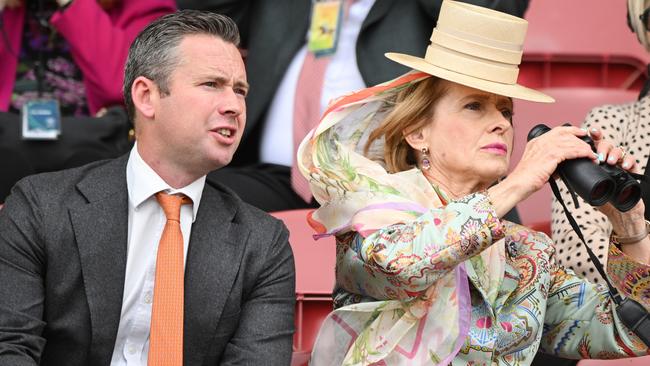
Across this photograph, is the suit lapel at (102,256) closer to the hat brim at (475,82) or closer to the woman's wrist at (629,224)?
the hat brim at (475,82)

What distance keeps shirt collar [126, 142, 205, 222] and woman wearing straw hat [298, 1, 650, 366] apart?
23 cm

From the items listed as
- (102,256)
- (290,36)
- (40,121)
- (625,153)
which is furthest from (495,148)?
(40,121)

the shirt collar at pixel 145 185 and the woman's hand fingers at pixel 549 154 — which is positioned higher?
the woman's hand fingers at pixel 549 154

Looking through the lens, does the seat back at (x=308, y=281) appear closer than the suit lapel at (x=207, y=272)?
No

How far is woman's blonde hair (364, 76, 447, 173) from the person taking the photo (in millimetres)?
2721

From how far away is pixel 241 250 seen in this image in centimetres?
260

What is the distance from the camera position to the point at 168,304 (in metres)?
2.49

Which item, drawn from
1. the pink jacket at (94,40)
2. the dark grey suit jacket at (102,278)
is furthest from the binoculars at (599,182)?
the pink jacket at (94,40)

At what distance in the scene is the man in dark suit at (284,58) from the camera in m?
3.80

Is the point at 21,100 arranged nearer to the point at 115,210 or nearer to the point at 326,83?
the point at 326,83

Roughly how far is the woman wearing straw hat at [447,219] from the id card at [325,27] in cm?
115

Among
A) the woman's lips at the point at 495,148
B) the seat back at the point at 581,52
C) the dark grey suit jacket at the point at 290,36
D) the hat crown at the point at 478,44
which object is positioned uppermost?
the hat crown at the point at 478,44

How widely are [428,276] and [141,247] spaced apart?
58 centimetres

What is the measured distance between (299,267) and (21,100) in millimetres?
1623
